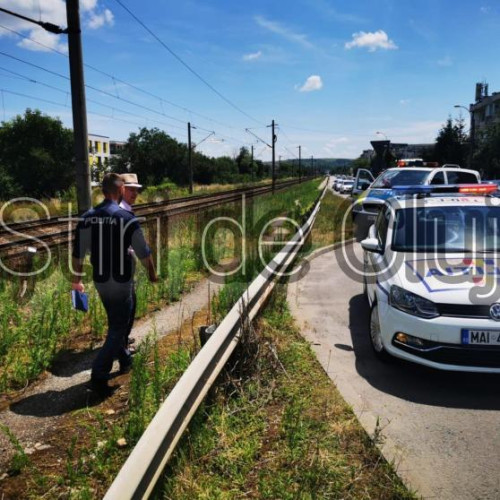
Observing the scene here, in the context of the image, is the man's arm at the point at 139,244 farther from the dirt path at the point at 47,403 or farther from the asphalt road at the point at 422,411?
the asphalt road at the point at 422,411

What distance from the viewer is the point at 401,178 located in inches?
561

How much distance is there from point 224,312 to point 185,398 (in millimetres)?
2800

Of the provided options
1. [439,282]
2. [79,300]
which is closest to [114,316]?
[79,300]

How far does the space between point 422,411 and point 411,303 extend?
928 millimetres

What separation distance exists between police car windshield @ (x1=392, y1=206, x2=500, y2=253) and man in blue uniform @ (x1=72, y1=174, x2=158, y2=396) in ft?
9.41

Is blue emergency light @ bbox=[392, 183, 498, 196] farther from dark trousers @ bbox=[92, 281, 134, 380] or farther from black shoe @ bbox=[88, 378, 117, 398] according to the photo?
black shoe @ bbox=[88, 378, 117, 398]

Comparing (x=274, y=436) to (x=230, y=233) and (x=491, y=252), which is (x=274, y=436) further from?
(x=230, y=233)

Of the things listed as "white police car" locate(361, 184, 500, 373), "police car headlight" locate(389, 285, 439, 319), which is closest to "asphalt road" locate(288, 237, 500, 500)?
"white police car" locate(361, 184, 500, 373)

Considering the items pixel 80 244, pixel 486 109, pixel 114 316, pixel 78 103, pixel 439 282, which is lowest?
pixel 114 316

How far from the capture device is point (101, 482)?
287 cm

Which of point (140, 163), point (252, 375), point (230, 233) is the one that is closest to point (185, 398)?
point (252, 375)

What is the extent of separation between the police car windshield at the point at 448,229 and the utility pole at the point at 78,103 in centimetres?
625

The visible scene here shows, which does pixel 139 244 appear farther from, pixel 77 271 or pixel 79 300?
pixel 79 300

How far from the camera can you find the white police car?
4008 mm
